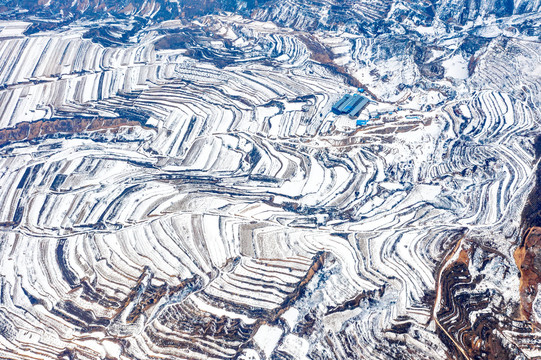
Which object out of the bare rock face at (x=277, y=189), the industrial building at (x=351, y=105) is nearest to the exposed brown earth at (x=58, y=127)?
Result: the bare rock face at (x=277, y=189)

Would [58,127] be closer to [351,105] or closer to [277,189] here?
[277,189]

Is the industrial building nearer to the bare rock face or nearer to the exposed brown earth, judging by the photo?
the bare rock face

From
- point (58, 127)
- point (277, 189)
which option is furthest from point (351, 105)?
point (58, 127)

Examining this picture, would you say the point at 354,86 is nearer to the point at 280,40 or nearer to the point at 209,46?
the point at 280,40

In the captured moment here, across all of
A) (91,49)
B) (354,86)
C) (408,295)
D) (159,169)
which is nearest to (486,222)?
(408,295)

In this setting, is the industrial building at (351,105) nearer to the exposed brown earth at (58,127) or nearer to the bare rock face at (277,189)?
the bare rock face at (277,189)
